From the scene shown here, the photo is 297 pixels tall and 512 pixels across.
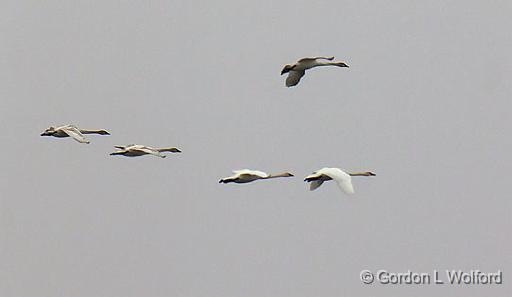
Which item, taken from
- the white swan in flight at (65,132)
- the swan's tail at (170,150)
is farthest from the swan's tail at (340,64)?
the white swan in flight at (65,132)

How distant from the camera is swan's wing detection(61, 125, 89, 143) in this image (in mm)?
48841

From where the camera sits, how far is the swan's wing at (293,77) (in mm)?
47344

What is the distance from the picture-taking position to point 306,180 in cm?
4541

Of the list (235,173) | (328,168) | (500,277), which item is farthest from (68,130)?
(500,277)

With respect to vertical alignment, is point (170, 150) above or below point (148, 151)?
above

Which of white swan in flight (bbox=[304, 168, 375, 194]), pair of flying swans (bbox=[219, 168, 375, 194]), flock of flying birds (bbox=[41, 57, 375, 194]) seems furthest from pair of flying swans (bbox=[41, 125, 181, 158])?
white swan in flight (bbox=[304, 168, 375, 194])

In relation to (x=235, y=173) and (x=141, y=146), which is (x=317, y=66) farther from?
(x=141, y=146)

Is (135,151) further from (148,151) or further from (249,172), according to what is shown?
(249,172)

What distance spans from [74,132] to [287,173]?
676 centimetres

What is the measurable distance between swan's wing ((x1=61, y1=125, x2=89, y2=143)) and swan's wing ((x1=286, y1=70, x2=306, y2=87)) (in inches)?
252

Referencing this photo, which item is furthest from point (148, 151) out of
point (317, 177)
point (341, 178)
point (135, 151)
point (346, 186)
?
point (346, 186)

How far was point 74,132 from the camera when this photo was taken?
50.4 m

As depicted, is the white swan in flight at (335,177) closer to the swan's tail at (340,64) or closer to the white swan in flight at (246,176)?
the white swan in flight at (246,176)

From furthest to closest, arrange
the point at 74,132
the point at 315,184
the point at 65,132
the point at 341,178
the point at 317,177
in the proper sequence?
the point at 65,132 < the point at 74,132 < the point at 315,184 < the point at 317,177 < the point at 341,178
